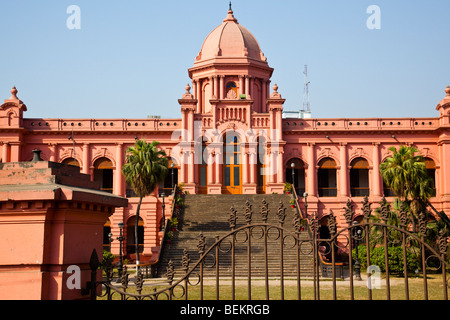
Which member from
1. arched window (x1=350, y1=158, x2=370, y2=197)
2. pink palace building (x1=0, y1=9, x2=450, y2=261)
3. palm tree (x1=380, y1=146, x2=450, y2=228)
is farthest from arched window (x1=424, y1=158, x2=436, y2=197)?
palm tree (x1=380, y1=146, x2=450, y2=228)

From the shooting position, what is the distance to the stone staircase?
25.6 m

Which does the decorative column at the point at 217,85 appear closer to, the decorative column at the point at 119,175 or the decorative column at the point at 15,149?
the decorative column at the point at 119,175

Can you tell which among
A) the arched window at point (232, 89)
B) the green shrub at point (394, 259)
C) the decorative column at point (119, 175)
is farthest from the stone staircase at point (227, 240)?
the arched window at point (232, 89)

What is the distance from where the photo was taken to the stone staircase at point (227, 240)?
2564 centimetres

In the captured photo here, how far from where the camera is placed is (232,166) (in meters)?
38.3

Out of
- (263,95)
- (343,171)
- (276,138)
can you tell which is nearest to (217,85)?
(263,95)

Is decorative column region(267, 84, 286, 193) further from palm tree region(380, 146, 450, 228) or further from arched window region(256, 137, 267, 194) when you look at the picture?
palm tree region(380, 146, 450, 228)

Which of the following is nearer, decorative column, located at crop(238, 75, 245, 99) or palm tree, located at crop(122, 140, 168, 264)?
palm tree, located at crop(122, 140, 168, 264)

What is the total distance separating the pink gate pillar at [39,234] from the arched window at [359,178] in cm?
3466

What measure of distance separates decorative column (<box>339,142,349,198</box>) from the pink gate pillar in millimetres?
33737

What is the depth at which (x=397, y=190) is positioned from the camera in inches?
1142
